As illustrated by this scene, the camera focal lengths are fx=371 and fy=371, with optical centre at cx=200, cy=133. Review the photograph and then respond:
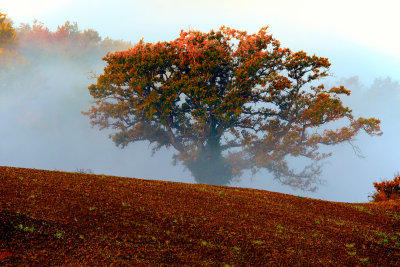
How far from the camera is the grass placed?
9750 mm

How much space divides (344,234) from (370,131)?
2946 centimetres

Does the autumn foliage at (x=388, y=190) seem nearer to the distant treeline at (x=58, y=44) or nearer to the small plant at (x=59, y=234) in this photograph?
the small plant at (x=59, y=234)

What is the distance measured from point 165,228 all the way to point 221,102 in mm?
27598

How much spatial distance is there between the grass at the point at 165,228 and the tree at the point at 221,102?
20.8 meters

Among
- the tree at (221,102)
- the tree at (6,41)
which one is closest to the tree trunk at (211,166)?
the tree at (221,102)

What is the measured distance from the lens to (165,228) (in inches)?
455

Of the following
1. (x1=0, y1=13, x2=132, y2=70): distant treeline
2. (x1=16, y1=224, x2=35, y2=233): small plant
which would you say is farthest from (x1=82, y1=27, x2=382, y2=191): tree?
(x1=0, y1=13, x2=132, y2=70): distant treeline

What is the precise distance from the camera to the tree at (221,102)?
118ft

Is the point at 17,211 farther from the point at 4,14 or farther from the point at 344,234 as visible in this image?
the point at 4,14

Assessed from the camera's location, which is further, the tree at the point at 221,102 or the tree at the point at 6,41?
the tree at the point at 6,41

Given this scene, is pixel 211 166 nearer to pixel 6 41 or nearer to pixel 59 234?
pixel 59 234

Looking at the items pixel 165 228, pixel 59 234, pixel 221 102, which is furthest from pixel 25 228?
pixel 221 102

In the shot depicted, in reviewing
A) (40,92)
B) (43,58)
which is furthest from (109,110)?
(43,58)

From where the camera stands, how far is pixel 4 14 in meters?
59.5
